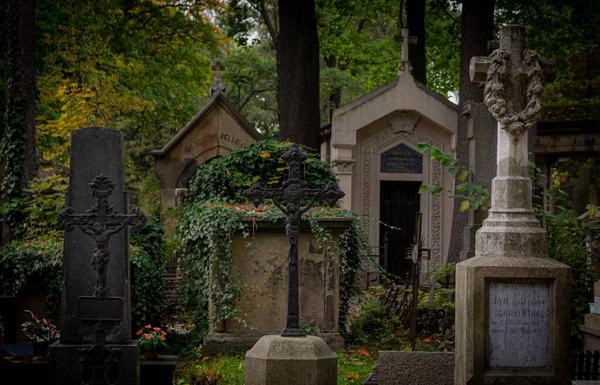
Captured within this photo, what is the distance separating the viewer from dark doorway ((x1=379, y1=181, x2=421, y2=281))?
18.4 metres

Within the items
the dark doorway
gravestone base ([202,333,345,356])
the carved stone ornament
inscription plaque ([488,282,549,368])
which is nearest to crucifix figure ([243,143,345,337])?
inscription plaque ([488,282,549,368])

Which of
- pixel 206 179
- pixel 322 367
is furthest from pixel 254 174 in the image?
pixel 322 367

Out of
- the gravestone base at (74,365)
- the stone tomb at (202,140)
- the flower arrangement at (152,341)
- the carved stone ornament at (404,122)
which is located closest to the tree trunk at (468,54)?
the carved stone ornament at (404,122)

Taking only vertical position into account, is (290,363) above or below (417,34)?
below

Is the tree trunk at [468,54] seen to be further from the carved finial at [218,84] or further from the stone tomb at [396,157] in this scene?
the carved finial at [218,84]

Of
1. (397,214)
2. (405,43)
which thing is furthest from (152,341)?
(405,43)

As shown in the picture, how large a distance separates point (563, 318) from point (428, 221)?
37.5 feet

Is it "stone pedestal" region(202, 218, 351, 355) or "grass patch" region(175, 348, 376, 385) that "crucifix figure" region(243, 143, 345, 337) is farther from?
"stone pedestal" region(202, 218, 351, 355)

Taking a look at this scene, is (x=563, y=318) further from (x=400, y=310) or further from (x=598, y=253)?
(x=598, y=253)

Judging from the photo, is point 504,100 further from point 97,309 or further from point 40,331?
point 40,331

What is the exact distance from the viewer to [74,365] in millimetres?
8125

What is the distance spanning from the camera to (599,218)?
36.5ft

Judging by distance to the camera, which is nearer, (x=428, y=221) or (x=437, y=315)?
(x=437, y=315)

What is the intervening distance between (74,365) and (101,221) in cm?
169
